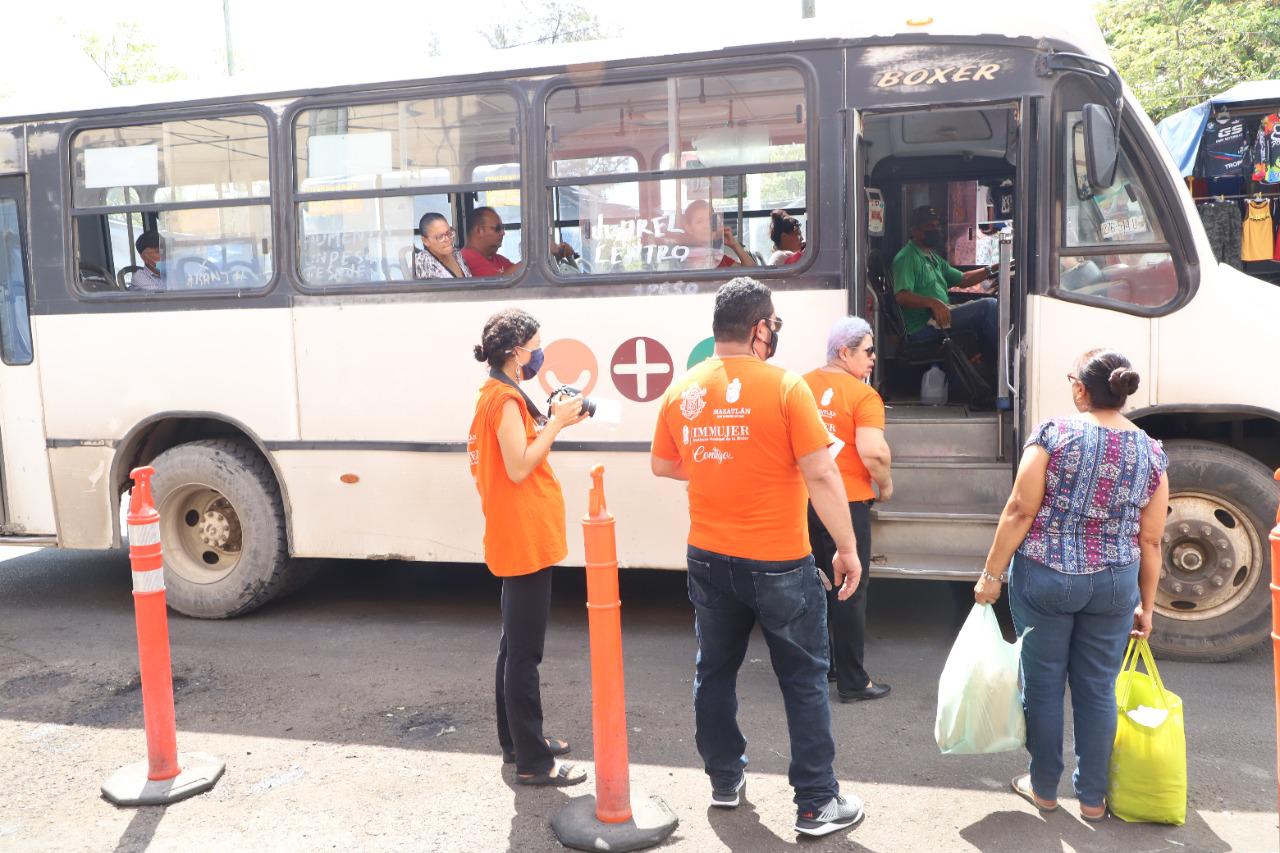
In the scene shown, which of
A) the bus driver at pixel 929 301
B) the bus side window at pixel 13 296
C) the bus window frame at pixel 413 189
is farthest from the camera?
the bus driver at pixel 929 301

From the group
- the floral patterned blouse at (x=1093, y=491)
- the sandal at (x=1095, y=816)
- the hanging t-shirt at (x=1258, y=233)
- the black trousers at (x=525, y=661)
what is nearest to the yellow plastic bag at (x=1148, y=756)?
the sandal at (x=1095, y=816)

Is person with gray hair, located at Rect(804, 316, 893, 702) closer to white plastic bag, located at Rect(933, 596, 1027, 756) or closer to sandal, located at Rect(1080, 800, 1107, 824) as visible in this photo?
white plastic bag, located at Rect(933, 596, 1027, 756)

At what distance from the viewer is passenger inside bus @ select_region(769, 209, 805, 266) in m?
5.38

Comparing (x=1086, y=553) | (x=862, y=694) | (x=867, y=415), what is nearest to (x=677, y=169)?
(x=867, y=415)

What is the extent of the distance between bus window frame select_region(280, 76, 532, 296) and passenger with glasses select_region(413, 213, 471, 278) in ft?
0.16

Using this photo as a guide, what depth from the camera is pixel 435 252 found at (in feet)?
19.5

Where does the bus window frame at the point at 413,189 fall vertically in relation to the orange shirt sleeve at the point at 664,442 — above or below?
above

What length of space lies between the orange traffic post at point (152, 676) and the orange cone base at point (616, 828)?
1423mm

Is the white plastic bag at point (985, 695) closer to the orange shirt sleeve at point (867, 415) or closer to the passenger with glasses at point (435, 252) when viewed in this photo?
the orange shirt sleeve at point (867, 415)

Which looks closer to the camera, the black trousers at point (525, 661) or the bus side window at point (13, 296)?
the black trousers at point (525, 661)

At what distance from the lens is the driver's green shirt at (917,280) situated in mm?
7039

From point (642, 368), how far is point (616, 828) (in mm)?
2564

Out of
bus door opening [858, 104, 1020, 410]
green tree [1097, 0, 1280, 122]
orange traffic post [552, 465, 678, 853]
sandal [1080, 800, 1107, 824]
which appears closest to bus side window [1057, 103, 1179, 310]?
bus door opening [858, 104, 1020, 410]

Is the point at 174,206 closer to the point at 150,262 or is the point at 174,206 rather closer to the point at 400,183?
the point at 150,262
